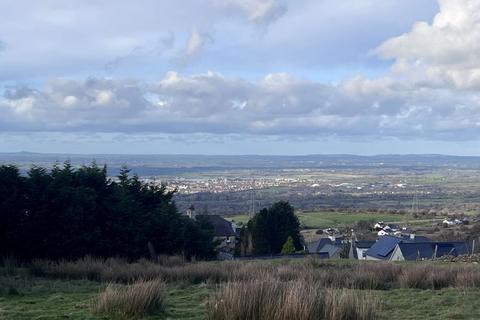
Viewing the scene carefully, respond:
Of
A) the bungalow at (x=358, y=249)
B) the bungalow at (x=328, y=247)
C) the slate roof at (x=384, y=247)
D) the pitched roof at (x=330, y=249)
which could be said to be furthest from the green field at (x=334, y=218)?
the slate roof at (x=384, y=247)

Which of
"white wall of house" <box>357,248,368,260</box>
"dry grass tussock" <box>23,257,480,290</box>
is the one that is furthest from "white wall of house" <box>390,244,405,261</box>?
"dry grass tussock" <box>23,257,480,290</box>

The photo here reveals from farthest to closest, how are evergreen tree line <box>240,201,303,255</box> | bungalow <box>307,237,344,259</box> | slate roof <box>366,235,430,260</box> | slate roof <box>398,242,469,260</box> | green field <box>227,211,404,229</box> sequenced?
1. green field <box>227,211,404,229</box>
2. evergreen tree line <box>240,201,303,255</box>
3. bungalow <box>307,237,344,259</box>
4. slate roof <box>366,235,430,260</box>
5. slate roof <box>398,242,469,260</box>

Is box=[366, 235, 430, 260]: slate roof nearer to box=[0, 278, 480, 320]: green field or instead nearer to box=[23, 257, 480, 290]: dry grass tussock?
box=[23, 257, 480, 290]: dry grass tussock

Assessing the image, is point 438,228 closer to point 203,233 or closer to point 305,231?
point 305,231

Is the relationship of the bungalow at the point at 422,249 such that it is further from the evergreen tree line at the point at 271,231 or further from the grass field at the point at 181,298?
the grass field at the point at 181,298

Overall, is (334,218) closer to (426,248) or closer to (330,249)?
(330,249)
